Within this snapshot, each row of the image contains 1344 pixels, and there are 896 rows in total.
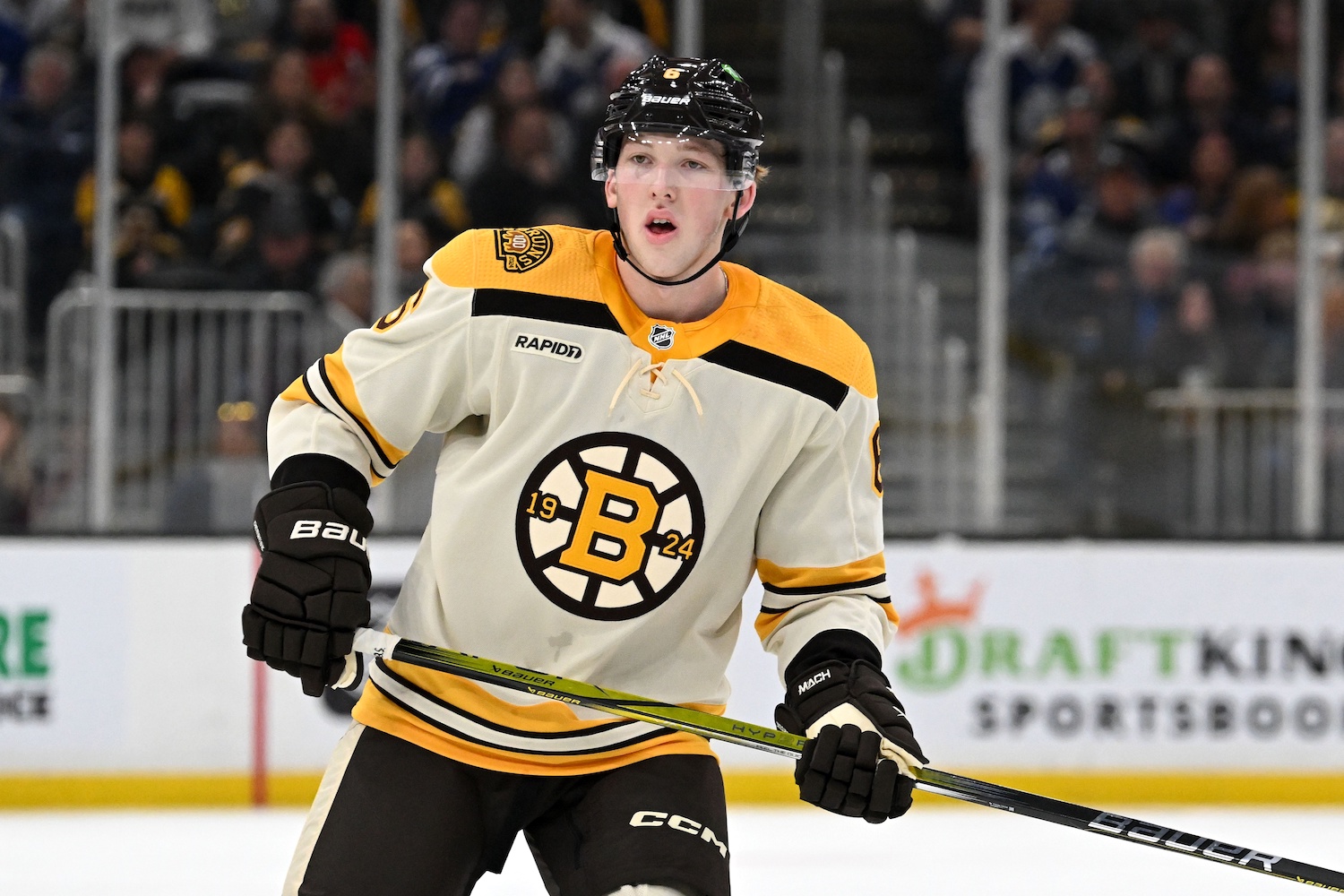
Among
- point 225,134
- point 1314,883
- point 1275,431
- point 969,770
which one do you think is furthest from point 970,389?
point 1314,883

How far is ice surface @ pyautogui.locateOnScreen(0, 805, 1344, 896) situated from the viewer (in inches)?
152

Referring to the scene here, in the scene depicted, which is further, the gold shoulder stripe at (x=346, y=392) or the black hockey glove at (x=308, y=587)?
the gold shoulder stripe at (x=346, y=392)

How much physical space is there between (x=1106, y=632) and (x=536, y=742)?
325cm

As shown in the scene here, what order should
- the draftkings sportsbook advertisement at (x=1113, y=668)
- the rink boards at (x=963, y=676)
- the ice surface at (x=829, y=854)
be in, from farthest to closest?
the draftkings sportsbook advertisement at (x=1113, y=668), the rink boards at (x=963, y=676), the ice surface at (x=829, y=854)

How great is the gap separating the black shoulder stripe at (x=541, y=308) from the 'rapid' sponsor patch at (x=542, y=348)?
27mm

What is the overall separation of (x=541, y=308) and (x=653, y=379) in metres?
0.16

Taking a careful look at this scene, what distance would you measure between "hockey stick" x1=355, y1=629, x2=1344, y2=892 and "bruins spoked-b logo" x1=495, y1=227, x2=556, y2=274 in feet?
1.55

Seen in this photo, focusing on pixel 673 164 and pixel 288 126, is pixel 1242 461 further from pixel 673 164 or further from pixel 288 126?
pixel 673 164

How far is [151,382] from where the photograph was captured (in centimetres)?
546

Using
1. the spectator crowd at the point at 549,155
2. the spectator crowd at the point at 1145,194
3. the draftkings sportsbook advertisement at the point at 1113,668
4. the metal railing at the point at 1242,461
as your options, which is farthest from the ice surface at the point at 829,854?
the spectator crowd at the point at 549,155

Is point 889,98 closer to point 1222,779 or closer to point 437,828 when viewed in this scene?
point 1222,779

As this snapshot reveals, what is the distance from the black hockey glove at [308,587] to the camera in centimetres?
199

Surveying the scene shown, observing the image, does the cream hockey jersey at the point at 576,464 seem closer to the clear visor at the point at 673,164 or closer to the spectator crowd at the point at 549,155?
the clear visor at the point at 673,164

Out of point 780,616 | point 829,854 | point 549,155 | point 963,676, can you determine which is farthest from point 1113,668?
point 780,616
